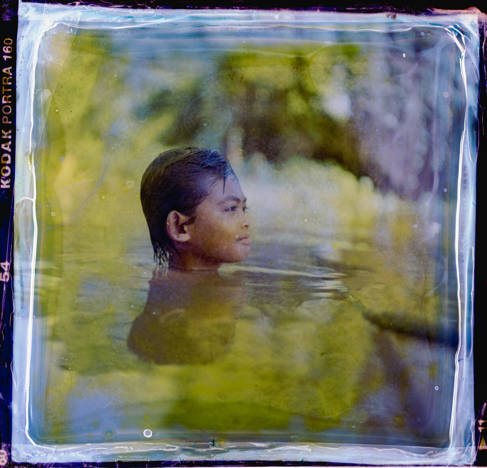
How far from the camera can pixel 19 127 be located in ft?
3.32

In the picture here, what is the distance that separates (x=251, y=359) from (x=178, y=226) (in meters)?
0.31

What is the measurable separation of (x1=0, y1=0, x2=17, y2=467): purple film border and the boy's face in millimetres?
375

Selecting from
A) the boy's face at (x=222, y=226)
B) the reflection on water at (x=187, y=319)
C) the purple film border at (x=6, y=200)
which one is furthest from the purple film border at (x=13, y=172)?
the boy's face at (x=222, y=226)

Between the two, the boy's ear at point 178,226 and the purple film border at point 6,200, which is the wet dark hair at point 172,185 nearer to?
the boy's ear at point 178,226

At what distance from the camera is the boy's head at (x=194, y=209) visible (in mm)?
1003

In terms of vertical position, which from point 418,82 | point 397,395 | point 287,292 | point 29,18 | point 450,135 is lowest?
point 397,395

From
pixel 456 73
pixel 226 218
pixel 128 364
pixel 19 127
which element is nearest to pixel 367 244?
pixel 226 218

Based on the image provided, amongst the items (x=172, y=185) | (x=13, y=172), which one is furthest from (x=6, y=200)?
(x=172, y=185)

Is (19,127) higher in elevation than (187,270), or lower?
higher

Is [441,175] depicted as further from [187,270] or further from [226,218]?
[187,270]

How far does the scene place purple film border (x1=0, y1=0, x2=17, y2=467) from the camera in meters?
1.01

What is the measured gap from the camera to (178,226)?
1.00 metres

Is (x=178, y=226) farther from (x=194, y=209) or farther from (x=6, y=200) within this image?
(x=6, y=200)

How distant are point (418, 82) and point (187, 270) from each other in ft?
2.01
